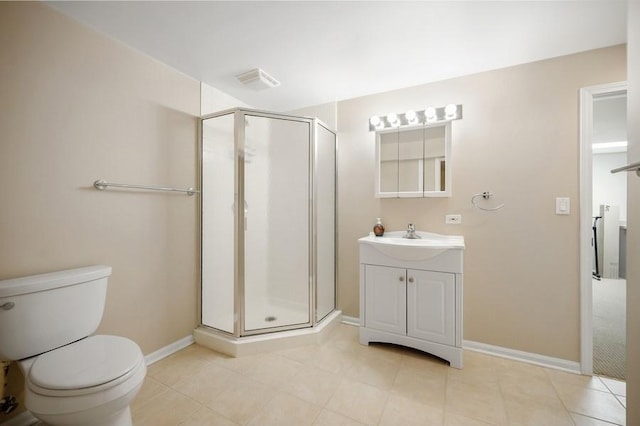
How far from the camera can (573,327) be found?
1769 mm

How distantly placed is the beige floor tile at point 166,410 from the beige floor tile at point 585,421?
2034mm

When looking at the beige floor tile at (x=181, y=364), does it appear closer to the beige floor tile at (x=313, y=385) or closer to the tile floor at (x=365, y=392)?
the tile floor at (x=365, y=392)

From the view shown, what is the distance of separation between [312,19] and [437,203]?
1628 mm

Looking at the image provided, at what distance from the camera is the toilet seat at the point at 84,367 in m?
1.01

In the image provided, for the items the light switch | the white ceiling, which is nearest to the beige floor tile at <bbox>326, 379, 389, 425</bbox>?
the light switch

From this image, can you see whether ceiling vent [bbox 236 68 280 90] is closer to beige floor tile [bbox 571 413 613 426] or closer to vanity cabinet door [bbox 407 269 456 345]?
vanity cabinet door [bbox 407 269 456 345]

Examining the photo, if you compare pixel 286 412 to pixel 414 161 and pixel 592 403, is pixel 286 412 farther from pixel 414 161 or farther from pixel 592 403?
pixel 414 161

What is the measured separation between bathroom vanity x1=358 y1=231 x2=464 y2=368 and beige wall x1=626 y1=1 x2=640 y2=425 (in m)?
0.82

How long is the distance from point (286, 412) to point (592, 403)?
69.1 inches

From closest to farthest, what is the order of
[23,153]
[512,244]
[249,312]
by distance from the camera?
[23,153], [512,244], [249,312]

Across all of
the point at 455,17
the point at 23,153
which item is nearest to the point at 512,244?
the point at 455,17

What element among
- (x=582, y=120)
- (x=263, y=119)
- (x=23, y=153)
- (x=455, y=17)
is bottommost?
(x=23, y=153)

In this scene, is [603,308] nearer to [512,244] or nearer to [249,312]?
[512,244]

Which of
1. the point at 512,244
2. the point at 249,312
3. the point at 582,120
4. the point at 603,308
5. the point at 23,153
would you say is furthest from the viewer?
the point at 603,308
